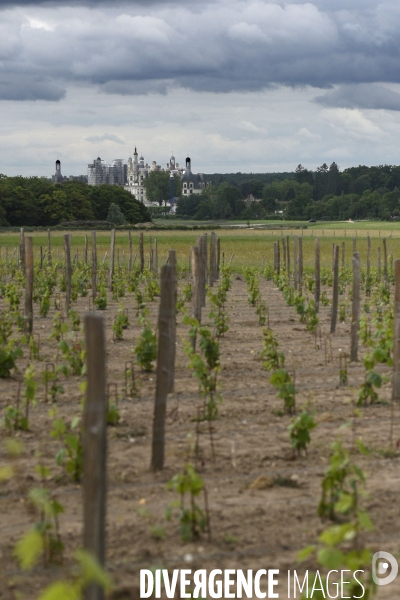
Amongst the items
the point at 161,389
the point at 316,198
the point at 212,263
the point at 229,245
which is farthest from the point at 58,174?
the point at 161,389

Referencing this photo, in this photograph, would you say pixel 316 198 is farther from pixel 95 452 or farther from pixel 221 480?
pixel 95 452

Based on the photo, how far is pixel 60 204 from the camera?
7550cm

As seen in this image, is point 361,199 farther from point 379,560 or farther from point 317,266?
point 379,560

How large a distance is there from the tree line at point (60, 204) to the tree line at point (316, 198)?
3006cm

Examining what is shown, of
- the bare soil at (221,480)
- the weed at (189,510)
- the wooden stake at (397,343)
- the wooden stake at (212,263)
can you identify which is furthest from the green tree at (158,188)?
the weed at (189,510)

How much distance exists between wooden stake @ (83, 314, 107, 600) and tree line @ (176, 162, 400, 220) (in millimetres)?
103809

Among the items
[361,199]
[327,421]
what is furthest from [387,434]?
[361,199]

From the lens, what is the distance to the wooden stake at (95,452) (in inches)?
137

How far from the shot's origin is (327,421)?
7797 millimetres

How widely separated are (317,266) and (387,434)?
9638 mm

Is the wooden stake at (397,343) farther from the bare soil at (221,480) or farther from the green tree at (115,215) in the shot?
the green tree at (115,215)

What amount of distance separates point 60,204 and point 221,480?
71.0m

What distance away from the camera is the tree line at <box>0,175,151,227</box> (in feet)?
240

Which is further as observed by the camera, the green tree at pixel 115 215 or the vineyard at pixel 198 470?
the green tree at pixel 115 215
